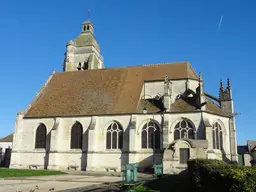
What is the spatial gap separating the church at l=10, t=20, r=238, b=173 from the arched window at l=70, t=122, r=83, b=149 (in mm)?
111

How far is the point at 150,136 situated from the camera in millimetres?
28219

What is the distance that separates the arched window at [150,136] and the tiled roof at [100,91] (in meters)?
2.32

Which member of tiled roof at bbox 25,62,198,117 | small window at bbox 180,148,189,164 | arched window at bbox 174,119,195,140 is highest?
tiled roof at bbox 25,62,198,117

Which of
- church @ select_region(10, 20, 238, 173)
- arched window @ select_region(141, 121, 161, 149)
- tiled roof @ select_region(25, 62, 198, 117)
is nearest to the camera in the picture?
church @ select_region(10, 20, 238, 173)

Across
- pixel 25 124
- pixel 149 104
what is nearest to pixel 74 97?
pixel 25 124

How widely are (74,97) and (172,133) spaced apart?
499 inches

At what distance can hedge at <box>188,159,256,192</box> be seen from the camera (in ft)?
19.2

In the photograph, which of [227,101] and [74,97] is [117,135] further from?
[227,101]

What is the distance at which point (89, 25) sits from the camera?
4894cm

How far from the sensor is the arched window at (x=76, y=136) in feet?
98.8

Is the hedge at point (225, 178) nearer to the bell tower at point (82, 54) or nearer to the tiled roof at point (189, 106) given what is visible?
the tiled roof at point (189, 106)

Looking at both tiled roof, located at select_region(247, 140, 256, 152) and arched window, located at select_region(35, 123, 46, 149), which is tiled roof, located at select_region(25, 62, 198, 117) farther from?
tiled roof, located at select_region(247, 140, 256, 152)

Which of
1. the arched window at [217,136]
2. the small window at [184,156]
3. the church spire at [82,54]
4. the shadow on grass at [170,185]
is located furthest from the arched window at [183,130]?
the church spire at [82,54]

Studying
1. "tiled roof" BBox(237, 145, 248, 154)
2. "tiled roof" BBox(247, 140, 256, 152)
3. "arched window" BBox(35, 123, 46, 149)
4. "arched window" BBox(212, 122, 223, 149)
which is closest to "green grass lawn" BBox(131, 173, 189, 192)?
"arched window" BBox(212, 122, 223, 149)
